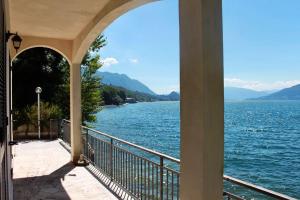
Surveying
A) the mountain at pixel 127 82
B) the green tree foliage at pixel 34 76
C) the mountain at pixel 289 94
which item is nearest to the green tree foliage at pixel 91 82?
the green tree foliage at pixel 34 76

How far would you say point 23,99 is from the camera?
1461 centimetres

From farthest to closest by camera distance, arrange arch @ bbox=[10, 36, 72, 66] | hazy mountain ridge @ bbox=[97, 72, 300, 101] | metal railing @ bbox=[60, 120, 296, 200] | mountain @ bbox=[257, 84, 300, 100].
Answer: hazy mountain ridge @ bbox=[97, 72, 300, 101], mountain @ bbox=[257, 84, 300, 100], arch @ bbox=[10, 36, 72, 66], metal railing @ bbox=[60, 120, 296, 200]

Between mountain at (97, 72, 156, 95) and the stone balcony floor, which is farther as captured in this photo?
mountain at (97, 72, 156, 95)

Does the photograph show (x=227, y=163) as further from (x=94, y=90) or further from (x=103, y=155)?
(x=103, y=155)

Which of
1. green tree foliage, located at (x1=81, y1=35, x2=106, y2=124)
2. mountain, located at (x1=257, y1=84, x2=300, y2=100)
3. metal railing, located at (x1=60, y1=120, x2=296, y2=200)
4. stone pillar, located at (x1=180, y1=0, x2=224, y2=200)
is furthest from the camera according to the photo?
mountain, located at (x1=257, y1=84, x2=300, y2=100)

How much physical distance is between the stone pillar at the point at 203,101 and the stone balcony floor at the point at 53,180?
2921 millimetres

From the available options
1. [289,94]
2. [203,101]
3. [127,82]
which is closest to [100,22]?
[203,101]

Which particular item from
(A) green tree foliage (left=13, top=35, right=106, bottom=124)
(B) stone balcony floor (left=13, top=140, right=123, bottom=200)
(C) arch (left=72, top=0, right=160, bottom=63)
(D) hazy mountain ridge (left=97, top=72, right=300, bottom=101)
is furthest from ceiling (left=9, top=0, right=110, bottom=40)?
(D) hazy mountain ridge (left=97, top=72, right=300, bottom=101)

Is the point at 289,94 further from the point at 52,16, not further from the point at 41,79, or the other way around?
the point at 52,16

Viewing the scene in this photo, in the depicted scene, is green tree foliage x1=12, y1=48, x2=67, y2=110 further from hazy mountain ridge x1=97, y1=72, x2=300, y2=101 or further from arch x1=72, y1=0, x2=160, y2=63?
hazy mountain ridge x1=97, y1=72, x2=300, y2=101

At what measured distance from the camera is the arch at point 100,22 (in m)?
3.91

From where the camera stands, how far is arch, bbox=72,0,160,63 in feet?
12.8

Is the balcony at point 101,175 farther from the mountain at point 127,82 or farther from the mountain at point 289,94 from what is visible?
the mountain at point 127,82

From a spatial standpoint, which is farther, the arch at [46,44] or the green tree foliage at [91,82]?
the green tree foliage at [91,82]
